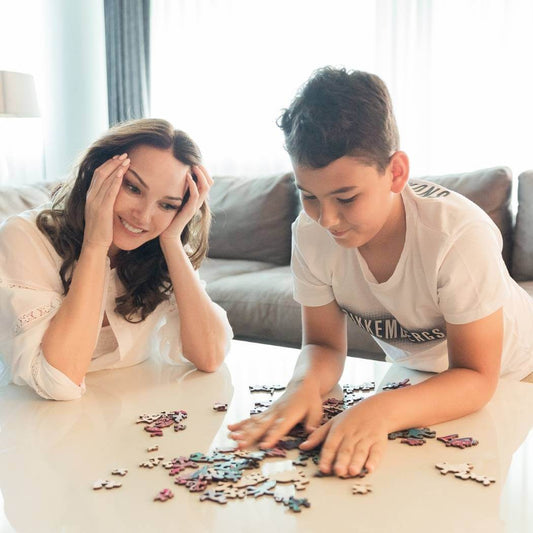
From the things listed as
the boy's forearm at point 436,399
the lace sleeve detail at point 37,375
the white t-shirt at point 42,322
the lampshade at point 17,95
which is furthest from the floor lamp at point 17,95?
the boy's forearm at point 436,399

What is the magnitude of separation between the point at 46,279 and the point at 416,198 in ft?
3.37

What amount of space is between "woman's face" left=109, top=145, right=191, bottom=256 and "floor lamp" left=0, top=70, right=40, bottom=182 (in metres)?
3.21

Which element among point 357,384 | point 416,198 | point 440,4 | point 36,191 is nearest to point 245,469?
point 357,384

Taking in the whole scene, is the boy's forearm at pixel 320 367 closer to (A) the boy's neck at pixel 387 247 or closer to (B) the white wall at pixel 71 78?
(A) the boy's neck at pixel 387 247

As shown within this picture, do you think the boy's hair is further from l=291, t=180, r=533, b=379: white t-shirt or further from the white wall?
the white wall

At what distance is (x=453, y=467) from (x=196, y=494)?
0.46m

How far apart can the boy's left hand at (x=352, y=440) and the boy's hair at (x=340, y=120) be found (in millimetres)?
527

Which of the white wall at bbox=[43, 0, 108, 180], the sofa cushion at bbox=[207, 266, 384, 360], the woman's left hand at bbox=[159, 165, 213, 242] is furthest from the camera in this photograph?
the white wall at bbox=[43, 0, 108, 180]

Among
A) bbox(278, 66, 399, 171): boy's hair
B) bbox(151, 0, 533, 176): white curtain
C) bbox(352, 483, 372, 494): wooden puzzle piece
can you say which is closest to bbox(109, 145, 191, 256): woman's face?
A: bbox(278, 66, 399, 171): boy's hair

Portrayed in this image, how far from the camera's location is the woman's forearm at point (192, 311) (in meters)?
2.02

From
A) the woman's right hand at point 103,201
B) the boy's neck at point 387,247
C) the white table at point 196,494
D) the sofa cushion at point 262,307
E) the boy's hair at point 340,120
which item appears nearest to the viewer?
the white table at point 196,494

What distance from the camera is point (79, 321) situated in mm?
1900

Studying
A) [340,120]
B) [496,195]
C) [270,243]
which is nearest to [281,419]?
[340,120]

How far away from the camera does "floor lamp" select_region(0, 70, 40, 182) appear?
4.88 meters
